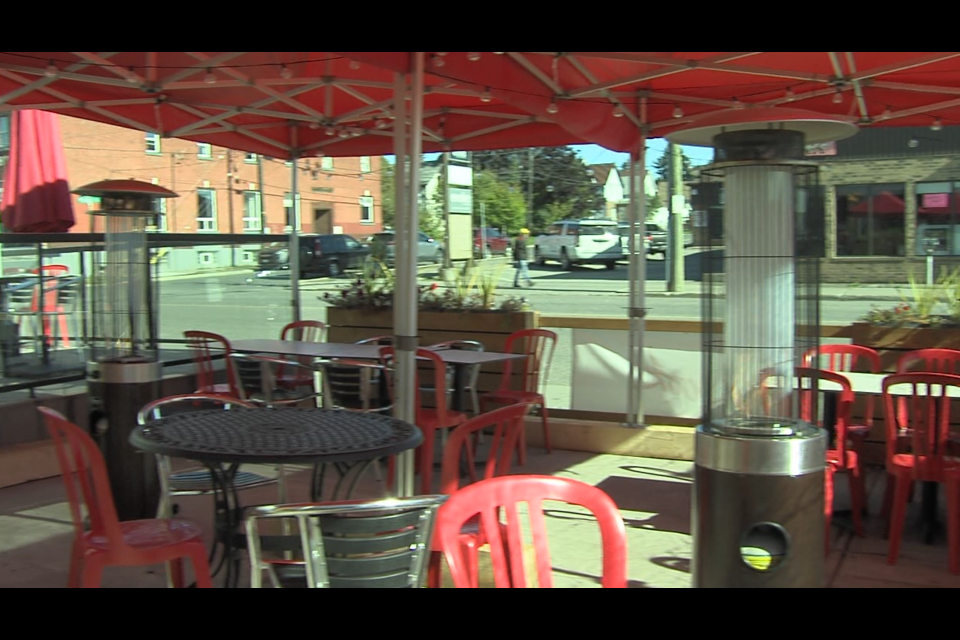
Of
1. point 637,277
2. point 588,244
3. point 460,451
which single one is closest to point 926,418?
point 460,451

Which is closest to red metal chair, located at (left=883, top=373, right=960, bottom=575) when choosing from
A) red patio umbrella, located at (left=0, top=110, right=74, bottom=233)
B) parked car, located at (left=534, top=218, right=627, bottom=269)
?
red patio umbrella, located at (left=0, top=110, right=74, bottom=233)

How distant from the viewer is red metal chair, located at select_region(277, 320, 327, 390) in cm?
660

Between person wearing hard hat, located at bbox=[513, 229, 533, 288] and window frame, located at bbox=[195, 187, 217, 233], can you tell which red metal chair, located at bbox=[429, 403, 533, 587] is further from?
window frame, located at bbox=[195, 187, 217, 233]

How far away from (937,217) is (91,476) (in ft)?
74.3

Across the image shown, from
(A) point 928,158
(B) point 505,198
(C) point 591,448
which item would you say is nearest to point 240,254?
(C) point 591,448

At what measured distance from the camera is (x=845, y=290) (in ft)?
70.5

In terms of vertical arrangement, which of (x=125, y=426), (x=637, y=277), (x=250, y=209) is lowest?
(x=125, y=426)

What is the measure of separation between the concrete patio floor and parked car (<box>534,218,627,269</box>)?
22571 mm

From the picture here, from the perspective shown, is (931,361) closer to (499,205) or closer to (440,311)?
(440,311)

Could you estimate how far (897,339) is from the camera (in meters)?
5.77

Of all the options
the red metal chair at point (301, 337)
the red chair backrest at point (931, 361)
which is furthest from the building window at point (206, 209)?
the red chair backrest at point (931, 361)

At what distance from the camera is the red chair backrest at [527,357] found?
6.49 metres

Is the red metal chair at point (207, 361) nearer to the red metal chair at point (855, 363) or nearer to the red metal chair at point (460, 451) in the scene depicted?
the red metal chair at point (460, 451)
